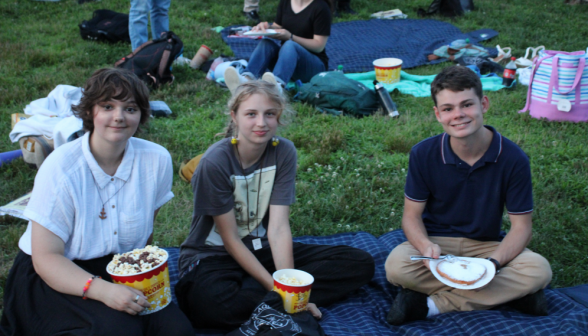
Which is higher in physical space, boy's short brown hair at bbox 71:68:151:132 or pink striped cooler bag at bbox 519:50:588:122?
boy's short brown hair at bbox 71:68:151:132

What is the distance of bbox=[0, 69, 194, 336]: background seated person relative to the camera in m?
1.92

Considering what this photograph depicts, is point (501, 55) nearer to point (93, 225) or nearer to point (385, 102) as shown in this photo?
point (385, 102)

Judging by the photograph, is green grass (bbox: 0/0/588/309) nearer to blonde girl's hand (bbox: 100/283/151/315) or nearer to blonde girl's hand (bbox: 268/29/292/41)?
blonde girl's hand (bbox: 268/29/292/41)

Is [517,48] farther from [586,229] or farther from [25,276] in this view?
[25,276]

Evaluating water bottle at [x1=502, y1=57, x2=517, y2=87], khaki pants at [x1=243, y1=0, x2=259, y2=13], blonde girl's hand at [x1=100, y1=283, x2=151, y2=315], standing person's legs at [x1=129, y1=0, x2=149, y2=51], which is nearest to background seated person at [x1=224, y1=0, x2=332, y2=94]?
standing person's legs at [x1=129, y1=0, x2=149, y2=51]

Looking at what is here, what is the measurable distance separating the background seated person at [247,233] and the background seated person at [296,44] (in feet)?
9.15

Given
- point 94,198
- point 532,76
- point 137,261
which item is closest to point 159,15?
point 532,76

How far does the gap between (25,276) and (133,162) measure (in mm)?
620

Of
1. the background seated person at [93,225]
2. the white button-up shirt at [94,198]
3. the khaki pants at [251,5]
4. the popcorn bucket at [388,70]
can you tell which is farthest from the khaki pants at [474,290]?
the khaki pants at [251,5]

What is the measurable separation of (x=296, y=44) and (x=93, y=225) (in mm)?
3732

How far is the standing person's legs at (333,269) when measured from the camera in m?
2.59

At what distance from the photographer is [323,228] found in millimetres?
3406

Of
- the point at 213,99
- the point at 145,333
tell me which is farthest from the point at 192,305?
the point at 213,99

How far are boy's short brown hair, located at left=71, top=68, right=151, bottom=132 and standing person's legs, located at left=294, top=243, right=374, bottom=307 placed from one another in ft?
3.82
